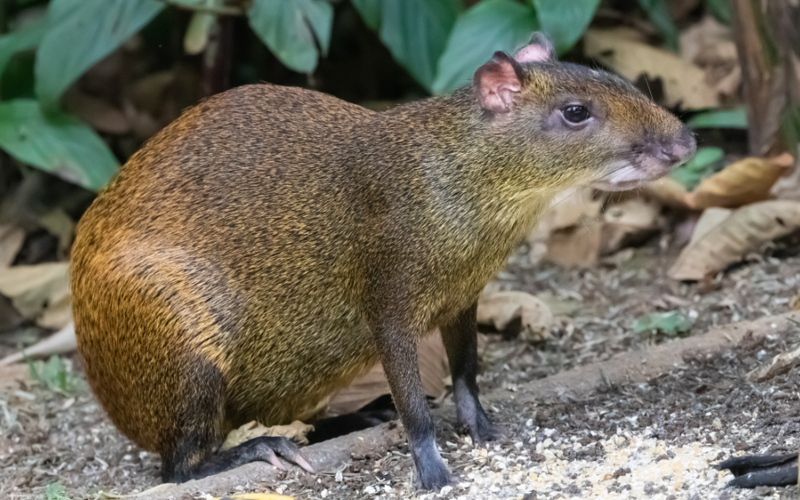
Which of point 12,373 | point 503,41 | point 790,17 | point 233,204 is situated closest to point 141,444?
point 233,204

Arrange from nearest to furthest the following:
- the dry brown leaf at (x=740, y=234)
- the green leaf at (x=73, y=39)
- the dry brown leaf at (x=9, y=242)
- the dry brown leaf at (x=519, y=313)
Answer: the dry brown leaf at (x=519, y=313) < the dry brown leaf at (x=740, y=234) < the green leaf at (x=73, y=39) < the dry brown leaf at (x=9, y=242)

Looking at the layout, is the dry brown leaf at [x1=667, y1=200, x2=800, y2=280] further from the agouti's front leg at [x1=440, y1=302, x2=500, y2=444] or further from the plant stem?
the plant stem

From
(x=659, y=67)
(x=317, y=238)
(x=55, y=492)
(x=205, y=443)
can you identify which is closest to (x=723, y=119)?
(x=659, y=67)

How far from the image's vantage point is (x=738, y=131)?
657cm

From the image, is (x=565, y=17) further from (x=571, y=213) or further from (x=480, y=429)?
(x=480, y=429)

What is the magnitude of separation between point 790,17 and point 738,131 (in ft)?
3.27

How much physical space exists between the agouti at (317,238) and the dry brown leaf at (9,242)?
2.40 meters

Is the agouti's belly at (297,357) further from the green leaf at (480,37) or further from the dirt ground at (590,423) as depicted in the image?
the green leaf at (480,37)

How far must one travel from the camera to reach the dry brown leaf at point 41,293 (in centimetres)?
578

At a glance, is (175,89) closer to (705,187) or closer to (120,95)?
(120,95)

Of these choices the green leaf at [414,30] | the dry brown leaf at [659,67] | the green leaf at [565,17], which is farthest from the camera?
the dry brown leaf at [659,67]

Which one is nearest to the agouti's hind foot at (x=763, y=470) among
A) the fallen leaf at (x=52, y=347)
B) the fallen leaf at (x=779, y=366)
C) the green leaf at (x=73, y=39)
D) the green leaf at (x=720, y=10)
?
the fallen leaf at (x=779, y=366)

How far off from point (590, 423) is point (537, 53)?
151cm

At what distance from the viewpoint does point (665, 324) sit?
4.86 meters
